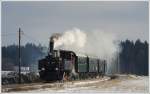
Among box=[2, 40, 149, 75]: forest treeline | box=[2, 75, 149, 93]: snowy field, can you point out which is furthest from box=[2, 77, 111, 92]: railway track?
box=[2, 40, 149, 75]: forest treeline

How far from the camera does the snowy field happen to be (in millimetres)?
18609

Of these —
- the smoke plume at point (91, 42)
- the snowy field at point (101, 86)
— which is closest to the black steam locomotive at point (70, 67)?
the smoke plume at point (91, 42)

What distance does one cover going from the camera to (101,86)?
18.9 m

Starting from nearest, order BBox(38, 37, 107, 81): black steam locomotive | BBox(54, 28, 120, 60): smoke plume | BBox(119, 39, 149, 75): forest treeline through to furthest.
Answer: BBox(119, 39, 149, 75): forest treeline < BBox(54, 28, 120, 60): smoke plume < BBox(38, 37, 107, 81): black steam locomotive

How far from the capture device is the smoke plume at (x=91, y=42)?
1889cm

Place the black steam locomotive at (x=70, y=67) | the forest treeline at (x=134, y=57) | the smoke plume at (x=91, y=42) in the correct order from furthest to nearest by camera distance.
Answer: the black steam locomotive at (x=70, y=67) → the smoke plume at (x=91, y=42) → the forest treeline at (x=134, y=57)

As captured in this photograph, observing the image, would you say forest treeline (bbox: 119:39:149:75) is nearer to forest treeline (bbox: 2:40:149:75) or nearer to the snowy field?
forest treeline (bbox: 2:40:149:75)

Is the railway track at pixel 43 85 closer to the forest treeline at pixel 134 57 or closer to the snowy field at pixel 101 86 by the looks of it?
the snowy field at pixel 101 86

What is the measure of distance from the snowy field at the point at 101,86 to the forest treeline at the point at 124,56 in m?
0.25

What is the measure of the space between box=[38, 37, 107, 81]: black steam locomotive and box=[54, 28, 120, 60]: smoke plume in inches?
11.3

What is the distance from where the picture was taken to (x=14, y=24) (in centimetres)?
1895

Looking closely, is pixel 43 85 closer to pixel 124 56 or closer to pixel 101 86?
pixel 101 86

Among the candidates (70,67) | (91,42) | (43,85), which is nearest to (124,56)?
(91,42)

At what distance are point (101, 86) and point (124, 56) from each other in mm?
1049
